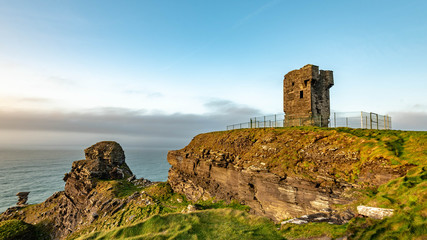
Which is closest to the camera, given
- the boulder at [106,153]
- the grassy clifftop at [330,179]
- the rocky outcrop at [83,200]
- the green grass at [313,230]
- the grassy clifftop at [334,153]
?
the grassy clifftop at [330,179]

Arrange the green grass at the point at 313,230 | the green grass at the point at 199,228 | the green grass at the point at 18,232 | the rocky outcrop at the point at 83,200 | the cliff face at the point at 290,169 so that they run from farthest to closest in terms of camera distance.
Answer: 1. the rocky outcrop at the point at 83,200
2. the green grass at the point at 18,232
3. the cliff face at the point at 290,169
4. the green grass at the point at 199,228
5. the green grass at the point at 313,230

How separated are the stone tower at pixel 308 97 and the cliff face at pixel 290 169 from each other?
9.14 meters

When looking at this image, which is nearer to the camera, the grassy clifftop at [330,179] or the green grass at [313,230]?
the grassy clifftop at [330,179]

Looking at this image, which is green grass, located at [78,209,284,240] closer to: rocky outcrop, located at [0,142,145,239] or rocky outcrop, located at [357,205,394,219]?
rocky outcrop, located at [357,205,394,219]

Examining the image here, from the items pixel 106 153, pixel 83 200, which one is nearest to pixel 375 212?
pixel 83 200

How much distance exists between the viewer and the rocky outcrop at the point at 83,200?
31.5 metres

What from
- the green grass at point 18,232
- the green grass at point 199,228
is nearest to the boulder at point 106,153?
the green grass at point 18,232

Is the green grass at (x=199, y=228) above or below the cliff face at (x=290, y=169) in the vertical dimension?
below

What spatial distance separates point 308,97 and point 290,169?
647 inches

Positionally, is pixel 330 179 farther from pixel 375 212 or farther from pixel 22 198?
pixel 22 198

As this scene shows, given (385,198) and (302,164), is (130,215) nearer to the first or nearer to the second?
(302,164)

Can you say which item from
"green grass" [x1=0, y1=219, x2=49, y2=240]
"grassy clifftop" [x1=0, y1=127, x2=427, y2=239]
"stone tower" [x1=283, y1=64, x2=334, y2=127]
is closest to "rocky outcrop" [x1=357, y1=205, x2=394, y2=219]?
"grassy clifftop" [x1=0, y1=127, x2=427, y2=239]

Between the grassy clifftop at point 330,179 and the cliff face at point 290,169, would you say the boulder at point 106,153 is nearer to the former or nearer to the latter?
the cliff face at point 290,169

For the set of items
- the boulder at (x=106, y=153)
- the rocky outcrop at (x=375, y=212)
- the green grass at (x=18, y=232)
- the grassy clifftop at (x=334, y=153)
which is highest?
the grassy clifftop at (x=334, y=153)
